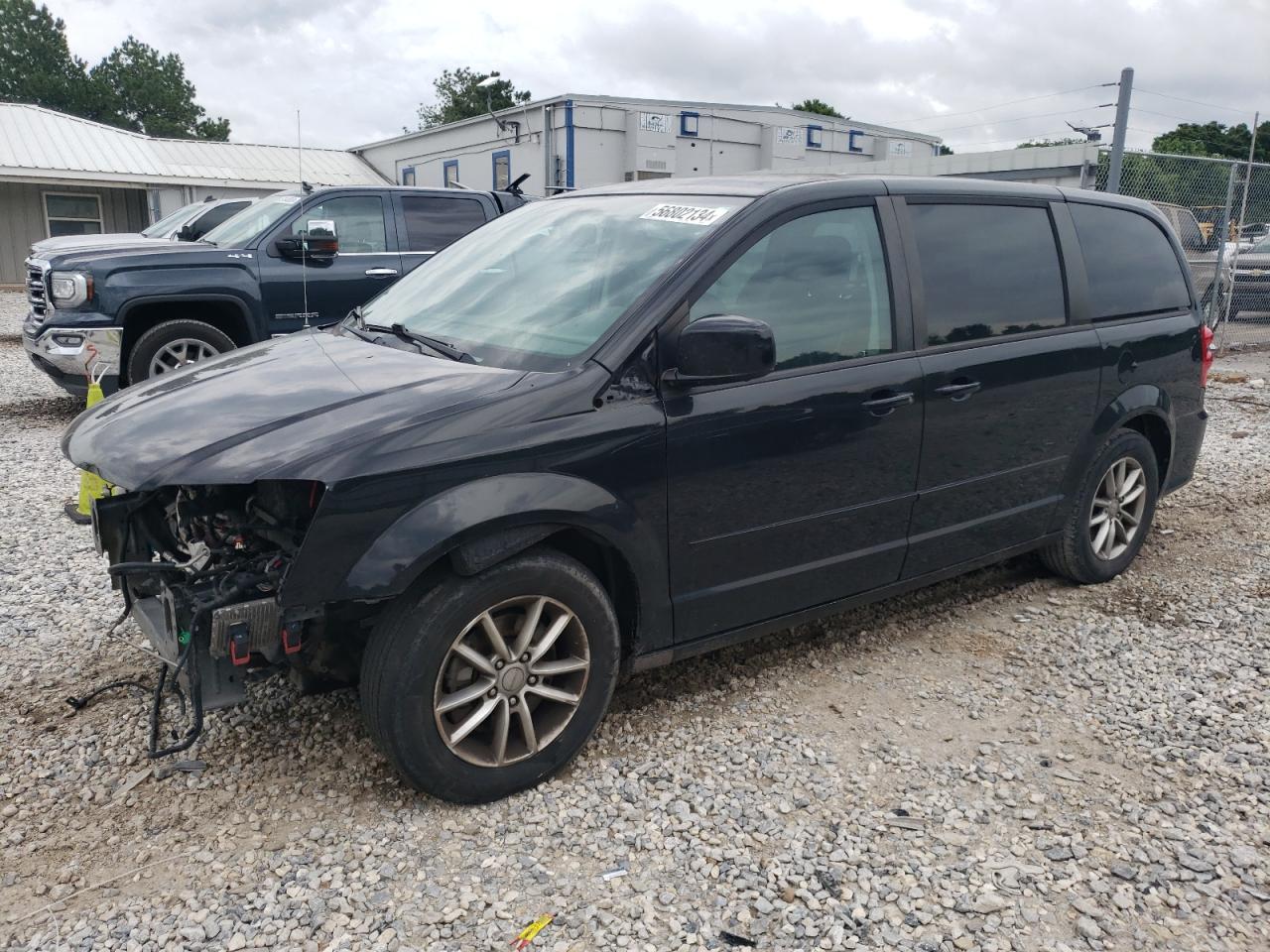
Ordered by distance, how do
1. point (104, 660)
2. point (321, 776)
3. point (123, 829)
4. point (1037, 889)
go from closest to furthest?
point (1037, 889)
point (123, 829)
point (321, 776)
point (104, 660)

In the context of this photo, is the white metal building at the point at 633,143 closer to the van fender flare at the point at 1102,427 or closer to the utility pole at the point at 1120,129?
the utility pole at the point at 1120,129

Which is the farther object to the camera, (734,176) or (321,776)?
(734,176)

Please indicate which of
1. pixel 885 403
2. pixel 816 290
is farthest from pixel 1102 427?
pixel 816 290

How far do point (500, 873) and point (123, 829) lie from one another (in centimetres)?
114

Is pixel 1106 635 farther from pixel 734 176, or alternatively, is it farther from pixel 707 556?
pixel 734 176

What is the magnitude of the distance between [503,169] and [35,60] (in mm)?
62355

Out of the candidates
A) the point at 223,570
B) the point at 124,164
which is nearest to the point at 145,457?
the point at 223,570

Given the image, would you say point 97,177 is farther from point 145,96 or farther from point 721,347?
point 145,96

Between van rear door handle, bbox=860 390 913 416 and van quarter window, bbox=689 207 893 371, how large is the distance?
177mm

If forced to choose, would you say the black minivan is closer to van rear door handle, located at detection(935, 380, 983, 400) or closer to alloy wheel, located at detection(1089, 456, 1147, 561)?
van rear door handle, located at detection(935, 380, 983, 400)

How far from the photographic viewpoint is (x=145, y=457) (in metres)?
2.78

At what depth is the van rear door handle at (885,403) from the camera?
358 centimetres

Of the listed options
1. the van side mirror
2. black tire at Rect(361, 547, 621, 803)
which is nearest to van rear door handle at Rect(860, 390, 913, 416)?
the van side mirror

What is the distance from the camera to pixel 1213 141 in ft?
196
